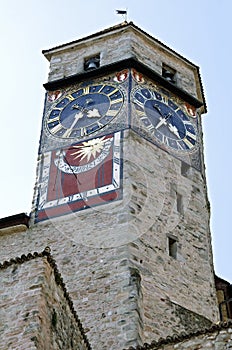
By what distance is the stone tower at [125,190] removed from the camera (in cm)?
1293

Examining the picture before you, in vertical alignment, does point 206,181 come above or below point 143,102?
below

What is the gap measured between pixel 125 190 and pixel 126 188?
0.05 metres

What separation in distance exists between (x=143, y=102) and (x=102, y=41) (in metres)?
3.10

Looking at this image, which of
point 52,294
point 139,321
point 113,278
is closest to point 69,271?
point 113,278

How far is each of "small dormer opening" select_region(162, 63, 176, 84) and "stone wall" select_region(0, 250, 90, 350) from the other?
10574 millimetres

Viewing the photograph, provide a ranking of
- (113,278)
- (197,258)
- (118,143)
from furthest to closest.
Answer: (118,143) → (197,258) → (113,278)

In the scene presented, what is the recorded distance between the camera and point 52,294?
349 inches

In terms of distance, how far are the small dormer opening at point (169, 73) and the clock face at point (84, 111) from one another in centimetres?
221

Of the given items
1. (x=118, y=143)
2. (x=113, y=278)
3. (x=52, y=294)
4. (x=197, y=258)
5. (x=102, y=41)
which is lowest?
(x=52, y=294)

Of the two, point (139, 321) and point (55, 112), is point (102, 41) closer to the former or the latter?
point (55, 112)

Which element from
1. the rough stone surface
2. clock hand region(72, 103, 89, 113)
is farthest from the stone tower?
the rough stone surface

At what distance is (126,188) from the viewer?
1475 centimetres

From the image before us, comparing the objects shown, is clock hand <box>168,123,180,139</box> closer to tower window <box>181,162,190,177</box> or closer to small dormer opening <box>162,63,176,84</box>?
tower window <box>181,162,190,177</box>

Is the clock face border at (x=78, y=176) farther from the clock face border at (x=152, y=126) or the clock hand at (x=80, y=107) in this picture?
the clock hand at (x=80, y=107)
